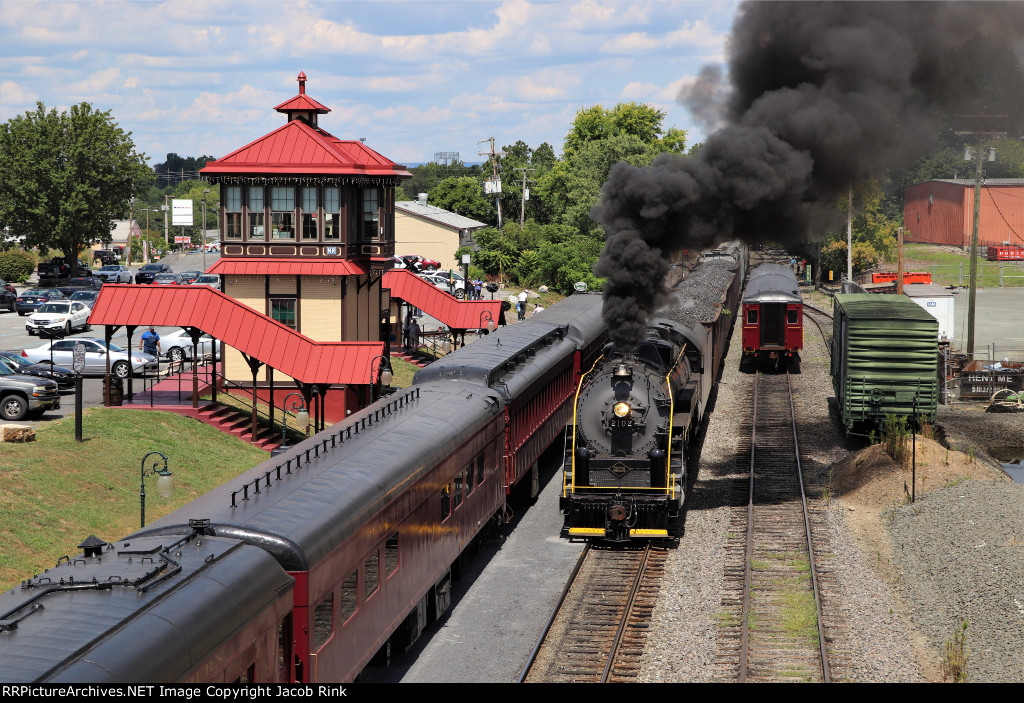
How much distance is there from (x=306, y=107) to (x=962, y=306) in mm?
47972

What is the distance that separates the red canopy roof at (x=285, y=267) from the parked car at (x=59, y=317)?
17118mm

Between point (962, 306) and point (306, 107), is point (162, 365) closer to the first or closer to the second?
point (306, 107)

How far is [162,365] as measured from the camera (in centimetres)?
3628

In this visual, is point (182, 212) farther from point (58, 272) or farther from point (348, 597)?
point (348, 597)

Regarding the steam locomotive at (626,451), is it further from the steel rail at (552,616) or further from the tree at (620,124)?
the tree at (620,124)

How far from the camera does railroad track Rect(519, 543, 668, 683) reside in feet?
46.9

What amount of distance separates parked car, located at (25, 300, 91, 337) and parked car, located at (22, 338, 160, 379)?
8.53 metres

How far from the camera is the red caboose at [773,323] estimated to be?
39156mm

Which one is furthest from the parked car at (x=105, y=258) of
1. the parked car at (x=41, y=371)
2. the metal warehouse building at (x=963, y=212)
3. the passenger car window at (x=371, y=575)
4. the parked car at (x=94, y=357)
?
the passenger car window at (x=371, y=575)

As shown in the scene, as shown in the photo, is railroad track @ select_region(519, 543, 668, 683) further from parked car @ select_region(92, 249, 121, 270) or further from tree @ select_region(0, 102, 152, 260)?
parked car @ select_region(92, 249, 121, 270)

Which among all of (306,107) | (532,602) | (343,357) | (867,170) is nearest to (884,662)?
(532,602)

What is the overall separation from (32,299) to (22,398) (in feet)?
107

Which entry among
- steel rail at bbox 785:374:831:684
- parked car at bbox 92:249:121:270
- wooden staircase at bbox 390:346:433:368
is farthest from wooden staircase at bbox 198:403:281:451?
parked car at bbox 92:249:121:270

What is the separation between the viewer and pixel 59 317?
44594 millimetres
